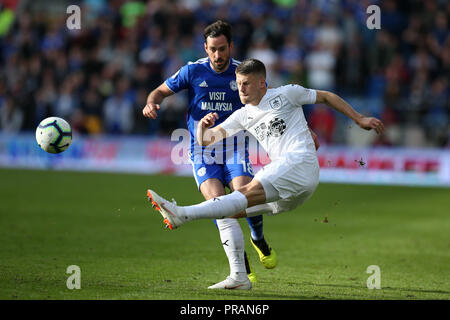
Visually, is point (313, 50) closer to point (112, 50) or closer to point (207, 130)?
point (112, 50)

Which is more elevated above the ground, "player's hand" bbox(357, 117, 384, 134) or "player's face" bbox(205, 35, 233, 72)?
"player's face" bbox(205, 35, 233, 72)

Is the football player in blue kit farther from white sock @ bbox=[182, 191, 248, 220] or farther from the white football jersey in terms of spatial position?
white sock @ bbox=[182, 191, 248, 220]

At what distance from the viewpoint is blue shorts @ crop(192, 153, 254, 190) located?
765 cm

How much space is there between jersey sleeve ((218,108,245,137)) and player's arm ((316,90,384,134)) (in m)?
0.79

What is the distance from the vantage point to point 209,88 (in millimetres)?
7805

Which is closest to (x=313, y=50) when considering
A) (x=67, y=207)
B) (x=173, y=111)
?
(x=173, y=111)

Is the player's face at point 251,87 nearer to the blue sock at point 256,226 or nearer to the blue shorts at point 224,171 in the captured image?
the blue shorts at point 224,171

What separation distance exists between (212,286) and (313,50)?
1453 cm

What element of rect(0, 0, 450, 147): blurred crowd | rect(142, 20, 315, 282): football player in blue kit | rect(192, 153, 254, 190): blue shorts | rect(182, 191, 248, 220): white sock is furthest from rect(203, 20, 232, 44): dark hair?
rect(0, 0, 450, 147): blurred crowd

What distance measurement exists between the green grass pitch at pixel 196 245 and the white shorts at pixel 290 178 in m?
0.94

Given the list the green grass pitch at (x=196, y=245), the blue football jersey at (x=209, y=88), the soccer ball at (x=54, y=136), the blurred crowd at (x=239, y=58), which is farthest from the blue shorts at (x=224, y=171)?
the blurred crowd at (x=239, y=58)

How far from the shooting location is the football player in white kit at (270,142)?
653 cm

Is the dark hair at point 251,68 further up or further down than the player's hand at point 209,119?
further up

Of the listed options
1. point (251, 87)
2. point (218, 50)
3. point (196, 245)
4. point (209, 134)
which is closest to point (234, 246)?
point (209, 134)
